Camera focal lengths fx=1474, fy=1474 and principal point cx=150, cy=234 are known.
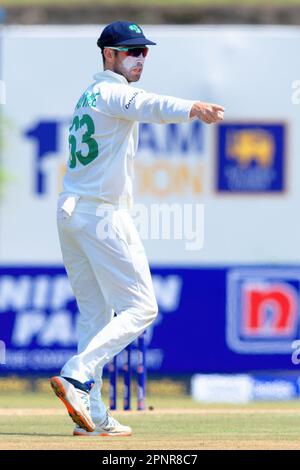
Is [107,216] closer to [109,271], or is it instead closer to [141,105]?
[109,271]

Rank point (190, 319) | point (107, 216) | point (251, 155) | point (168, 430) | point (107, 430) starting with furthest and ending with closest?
point (251, 155), point (190, 319), point (168, 430), point (107, 430), point (107, 216)

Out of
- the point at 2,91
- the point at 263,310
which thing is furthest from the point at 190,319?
the point at 2,91

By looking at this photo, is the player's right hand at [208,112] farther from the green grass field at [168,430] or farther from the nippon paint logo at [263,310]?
the nippon paint logo at [263,310]

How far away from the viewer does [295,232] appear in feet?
40.6

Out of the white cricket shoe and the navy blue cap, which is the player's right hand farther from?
the white cricket shoe

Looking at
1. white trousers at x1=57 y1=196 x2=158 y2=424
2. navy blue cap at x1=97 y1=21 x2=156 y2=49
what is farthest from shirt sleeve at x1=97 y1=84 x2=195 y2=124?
white trousers at x1=57 y1=196 x2=158 y2=424

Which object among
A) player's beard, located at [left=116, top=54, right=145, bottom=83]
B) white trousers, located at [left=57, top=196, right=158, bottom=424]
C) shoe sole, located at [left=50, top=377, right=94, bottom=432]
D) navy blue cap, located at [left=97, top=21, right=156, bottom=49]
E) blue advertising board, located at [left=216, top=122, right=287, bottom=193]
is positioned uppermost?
navy blue cap, located at [left=97, top=21, right=156, bottom=49]

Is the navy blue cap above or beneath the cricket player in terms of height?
above

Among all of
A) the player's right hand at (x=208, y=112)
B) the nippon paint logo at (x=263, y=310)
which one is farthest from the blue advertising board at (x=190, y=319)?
the player's right hand at (x=208, y=112)

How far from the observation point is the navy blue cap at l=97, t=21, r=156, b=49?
23.7 ft

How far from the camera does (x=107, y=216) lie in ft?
23.3

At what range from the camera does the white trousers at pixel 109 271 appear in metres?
7.00

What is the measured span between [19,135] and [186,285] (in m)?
1.91

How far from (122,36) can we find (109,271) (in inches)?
45.8
